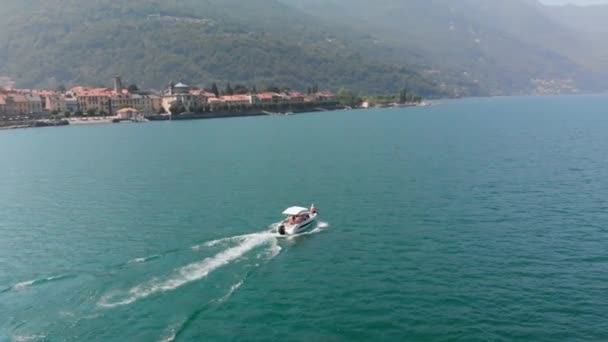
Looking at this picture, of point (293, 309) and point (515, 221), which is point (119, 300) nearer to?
point (293, 309)

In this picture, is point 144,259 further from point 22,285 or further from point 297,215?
point 297,215

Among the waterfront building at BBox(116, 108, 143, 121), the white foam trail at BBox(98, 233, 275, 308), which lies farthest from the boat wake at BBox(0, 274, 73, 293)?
the waterfront building at BBox(116, 108, 143, 121)

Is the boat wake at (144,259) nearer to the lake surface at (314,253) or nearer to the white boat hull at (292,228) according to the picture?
the lake surface at (314,253)

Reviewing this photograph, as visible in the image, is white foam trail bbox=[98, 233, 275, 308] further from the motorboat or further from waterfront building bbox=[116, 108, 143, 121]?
waterfront building bbox=[116, 108, 143, 121]

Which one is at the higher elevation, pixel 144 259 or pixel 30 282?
pixel 144 259

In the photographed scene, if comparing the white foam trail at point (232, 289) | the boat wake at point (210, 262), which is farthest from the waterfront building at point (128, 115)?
the white foam trail at point (232, 289)

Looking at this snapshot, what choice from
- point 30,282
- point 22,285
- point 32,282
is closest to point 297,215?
point 32,282
